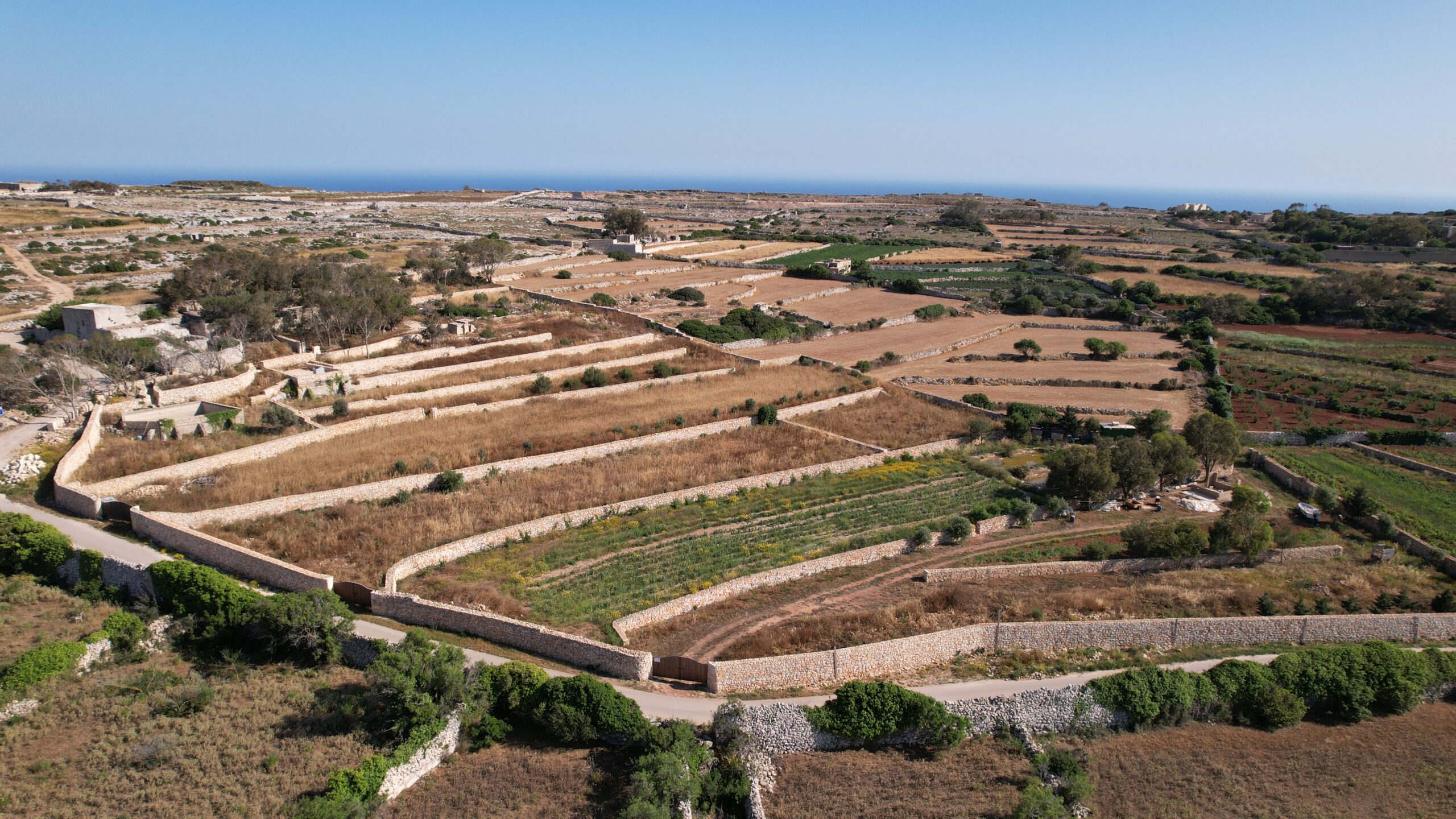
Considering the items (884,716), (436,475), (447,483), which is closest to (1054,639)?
(884,716)

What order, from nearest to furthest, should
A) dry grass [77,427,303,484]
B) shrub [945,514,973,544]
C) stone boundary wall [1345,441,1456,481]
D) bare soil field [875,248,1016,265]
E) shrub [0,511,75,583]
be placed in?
1. shrub [0,511,75,583]
2. shrub [945,514,973,544]
3. dry grass [77,427,303,484]
4. stone boundary wall [1345,441,1456,481]
5. bare soil field [875,248,1016,265]

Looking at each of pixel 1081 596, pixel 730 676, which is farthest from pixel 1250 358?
pixel 730 676

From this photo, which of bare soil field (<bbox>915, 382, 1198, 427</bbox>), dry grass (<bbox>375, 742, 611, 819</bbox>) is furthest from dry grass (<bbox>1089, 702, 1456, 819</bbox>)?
bare soil field (<bbox>915, 382, 1198, 427</bbox>)

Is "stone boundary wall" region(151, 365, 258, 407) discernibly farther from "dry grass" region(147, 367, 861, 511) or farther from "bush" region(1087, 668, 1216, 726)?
"bush" region(1087, 668, 1216, 726)

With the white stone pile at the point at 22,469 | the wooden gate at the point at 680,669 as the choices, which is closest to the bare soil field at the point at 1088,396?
the wooden gate at the point at 680,669

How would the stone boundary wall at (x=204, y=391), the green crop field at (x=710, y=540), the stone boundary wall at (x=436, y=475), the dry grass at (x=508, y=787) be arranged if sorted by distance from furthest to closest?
the stone boundary wall at (x=204, y=391), the stone boundary wall at (x=436, y=475), the green crop field at (x=710, y=540), the dry grass at (x=508, y=787)

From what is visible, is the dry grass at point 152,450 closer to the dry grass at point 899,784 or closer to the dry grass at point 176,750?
the dry grass at point 176,750
